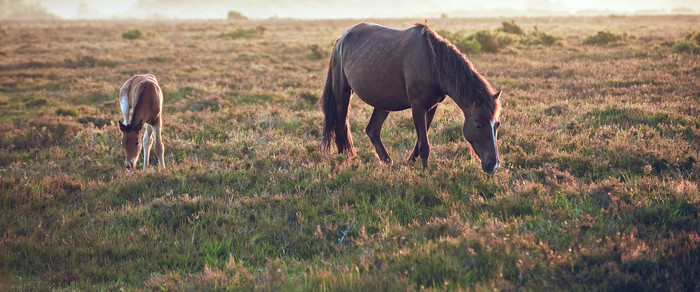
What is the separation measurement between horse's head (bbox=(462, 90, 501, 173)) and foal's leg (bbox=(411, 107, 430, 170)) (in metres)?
0.74

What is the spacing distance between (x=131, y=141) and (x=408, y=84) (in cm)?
414

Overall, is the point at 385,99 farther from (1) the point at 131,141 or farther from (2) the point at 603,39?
(2) the point at 603,39

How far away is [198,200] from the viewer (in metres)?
5.57

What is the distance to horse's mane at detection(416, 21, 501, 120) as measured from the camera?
5484mm

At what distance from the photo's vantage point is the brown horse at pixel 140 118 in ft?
22.9

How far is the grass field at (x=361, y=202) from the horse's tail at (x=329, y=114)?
0.34m

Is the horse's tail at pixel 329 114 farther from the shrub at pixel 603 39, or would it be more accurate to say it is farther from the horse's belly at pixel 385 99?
the shrub at pixel 603 39

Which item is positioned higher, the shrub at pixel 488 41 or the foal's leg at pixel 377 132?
the shrub at pixel 488 41

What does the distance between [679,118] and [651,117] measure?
412 millimetres

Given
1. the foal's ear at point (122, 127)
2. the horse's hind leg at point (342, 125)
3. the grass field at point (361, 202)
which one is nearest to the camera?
the grass field at point (361, 202)

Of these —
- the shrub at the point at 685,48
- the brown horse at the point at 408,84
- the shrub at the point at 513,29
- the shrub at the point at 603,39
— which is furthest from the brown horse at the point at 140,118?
the shrub at the point at 513,29

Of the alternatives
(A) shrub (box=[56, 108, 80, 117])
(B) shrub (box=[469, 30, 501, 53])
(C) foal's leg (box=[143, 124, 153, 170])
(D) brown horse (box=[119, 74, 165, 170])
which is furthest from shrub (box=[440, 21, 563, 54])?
(C) foal's leg (box=[143, 124, 153, 170])

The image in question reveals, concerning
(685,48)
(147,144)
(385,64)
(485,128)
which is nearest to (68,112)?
(147,144)

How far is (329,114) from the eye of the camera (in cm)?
780
